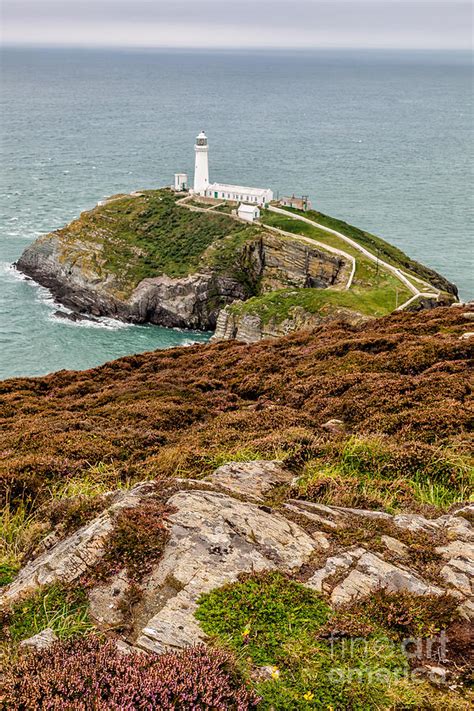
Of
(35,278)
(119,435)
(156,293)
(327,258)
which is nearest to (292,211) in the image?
(327,258)

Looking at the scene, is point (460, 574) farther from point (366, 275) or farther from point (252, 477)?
point (366, 275)

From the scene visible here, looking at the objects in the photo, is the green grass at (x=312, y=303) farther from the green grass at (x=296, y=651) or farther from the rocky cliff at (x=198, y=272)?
the green grass at (x=296, y=651)

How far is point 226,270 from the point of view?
7475cm

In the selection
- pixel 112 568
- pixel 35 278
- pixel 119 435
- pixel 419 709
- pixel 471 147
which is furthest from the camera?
pixel 471 147

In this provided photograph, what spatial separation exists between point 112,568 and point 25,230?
92166mm

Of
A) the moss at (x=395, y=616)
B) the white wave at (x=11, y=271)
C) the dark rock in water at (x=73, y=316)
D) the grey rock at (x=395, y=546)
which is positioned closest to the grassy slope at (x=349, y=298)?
the dark rock in water at (x=73, y=316)

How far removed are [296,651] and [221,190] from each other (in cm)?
9686

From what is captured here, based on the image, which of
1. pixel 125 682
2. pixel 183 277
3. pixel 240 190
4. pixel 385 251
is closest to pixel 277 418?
pixel 125 682

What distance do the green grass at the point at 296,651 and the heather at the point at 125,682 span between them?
335 millimetres

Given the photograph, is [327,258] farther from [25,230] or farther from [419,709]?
[419,709]

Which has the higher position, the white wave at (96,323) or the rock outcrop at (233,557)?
the rock outcrop at (233,557)

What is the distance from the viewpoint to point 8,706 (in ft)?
13.6

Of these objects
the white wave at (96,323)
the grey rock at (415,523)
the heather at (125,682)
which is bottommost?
the white wave at (96,323)

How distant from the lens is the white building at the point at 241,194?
3639 inches
